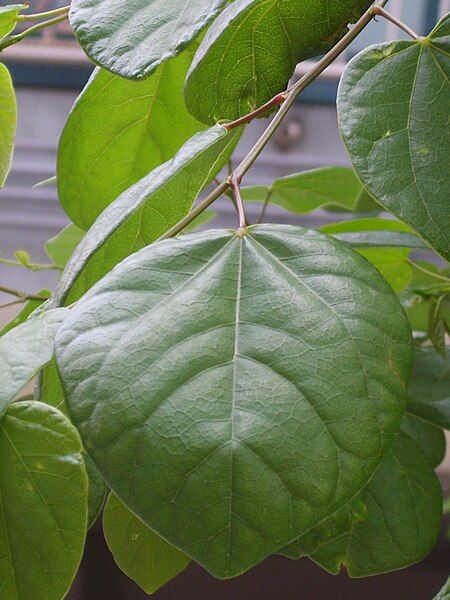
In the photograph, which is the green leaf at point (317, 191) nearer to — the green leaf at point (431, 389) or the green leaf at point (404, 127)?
the green leaf at point (431, 389)

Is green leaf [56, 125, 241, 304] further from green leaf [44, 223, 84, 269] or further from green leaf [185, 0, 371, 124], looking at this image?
green leaf [44, 223, 84, 269]

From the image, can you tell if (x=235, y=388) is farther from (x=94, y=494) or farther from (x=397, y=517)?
(x=397, y=517)

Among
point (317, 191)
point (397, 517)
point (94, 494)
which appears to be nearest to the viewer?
point (94, 494)

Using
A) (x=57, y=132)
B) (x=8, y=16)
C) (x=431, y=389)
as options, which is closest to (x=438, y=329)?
(x=431, y=389)

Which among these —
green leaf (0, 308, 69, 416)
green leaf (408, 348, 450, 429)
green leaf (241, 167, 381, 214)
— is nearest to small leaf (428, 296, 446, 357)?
green leaf (408, 348, 450, 429)

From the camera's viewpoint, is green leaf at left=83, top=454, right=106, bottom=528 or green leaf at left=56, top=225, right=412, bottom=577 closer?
green leaf at left=56, top=225, right=412, bottom=577

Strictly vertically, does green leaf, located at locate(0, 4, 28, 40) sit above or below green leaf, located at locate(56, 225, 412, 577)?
above
